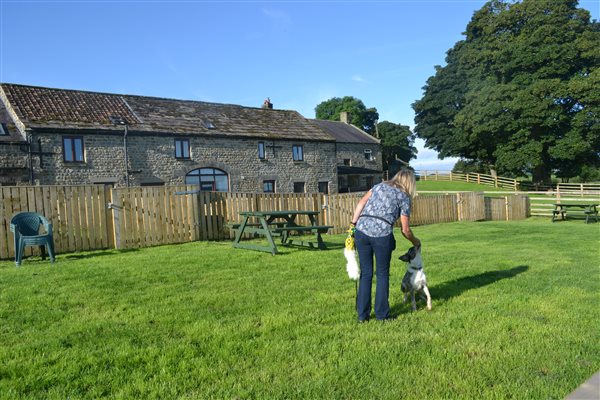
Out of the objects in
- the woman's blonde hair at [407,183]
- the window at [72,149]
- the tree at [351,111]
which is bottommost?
the woman's blonde hair at [407,183]

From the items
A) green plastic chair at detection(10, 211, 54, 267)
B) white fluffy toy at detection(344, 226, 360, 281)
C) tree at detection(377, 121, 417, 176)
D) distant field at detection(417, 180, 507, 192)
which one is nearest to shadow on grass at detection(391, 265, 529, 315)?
white fluffy toy at detection(344, 226, 360, 281)

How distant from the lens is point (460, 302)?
5.49 m

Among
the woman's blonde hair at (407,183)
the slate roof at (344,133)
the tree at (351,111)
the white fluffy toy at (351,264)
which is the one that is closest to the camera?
the woman's blonde hair at (407,183)

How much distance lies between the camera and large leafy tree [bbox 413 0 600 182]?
35875 millimetres

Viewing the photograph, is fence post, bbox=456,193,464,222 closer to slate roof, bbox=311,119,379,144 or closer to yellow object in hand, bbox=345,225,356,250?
yellow object in hand, bbox=345,225,356,250

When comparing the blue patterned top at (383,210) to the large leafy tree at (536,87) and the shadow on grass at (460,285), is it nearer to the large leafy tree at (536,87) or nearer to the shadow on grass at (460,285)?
the shadow on grass at (460,285)

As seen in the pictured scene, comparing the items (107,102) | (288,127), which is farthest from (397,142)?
(107,102)

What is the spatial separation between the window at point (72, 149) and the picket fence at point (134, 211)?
11982 millimetres

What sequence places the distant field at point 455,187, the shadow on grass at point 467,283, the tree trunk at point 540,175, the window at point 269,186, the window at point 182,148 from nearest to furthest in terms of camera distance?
1. the shadow on grass at point 467,283
2. the window at point 182,148
3. the window at point 269,186
4. the tree trunk at point 540,175
5. the distant field at point 455,187

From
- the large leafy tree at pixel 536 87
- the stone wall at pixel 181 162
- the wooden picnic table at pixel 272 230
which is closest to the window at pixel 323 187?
the stone wall at pixel 181 162

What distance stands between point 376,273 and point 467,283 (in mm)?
2440

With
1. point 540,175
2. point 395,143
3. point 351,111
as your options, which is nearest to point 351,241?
point 540,175

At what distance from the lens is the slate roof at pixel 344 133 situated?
1663 inches

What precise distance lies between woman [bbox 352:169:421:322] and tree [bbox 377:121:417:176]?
5810 centimetres
